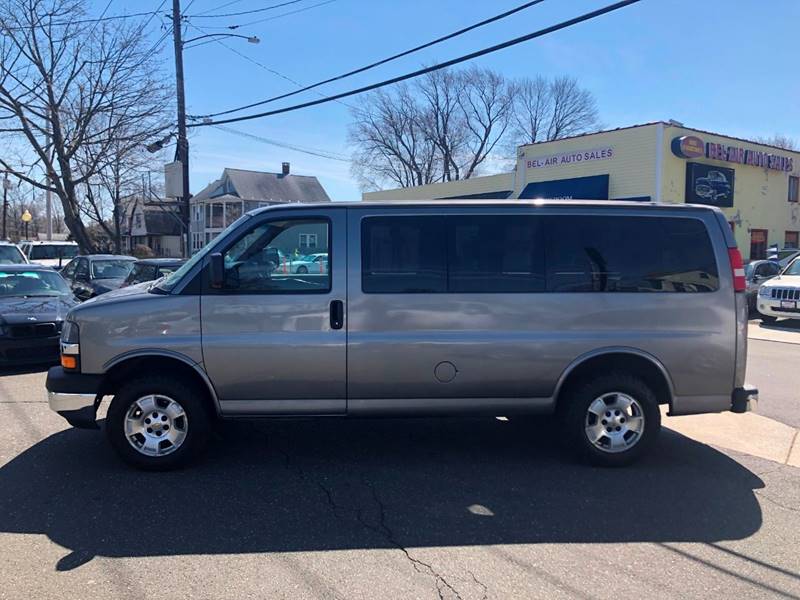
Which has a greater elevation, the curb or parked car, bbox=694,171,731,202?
parked car, bbox=694,171,731,202

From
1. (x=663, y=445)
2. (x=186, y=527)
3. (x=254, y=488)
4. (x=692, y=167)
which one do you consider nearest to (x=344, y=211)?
(x=254, y=488)

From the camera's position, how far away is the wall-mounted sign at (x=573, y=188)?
22.4m

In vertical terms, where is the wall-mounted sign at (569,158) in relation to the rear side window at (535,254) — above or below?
above

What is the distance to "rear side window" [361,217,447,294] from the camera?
4.68 meters

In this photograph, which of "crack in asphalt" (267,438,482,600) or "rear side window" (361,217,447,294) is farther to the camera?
"rear side window" (361,217,447,294)

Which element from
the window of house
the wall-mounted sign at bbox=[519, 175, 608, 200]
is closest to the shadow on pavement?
the window of house

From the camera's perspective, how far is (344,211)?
15.6ft

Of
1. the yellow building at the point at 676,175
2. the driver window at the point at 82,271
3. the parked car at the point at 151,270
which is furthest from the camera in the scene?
the yellow building at the point at 676,175

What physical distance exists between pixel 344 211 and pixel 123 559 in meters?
2.75

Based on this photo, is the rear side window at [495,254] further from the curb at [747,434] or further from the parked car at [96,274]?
the parked car at [96,274]

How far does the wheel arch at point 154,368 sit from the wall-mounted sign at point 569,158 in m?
20.6

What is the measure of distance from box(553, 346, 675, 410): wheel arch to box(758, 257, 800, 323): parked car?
11.2m

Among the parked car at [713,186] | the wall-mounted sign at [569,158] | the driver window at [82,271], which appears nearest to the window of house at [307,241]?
the driver window at [82,271]

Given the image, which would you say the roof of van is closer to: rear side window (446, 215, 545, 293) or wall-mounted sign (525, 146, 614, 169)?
rear side window (446, 215, 545, 293)
